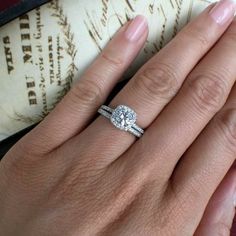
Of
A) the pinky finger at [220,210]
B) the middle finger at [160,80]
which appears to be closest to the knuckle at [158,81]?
the middle finger at [160,80]

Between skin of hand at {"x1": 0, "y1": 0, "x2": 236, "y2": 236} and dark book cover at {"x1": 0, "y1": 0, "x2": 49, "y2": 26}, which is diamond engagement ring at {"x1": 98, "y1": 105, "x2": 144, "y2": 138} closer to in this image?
skin of hand at {"x1": 0, "y1": 0, "x2": 236, "y2": 236}

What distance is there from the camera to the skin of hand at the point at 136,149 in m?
0.43

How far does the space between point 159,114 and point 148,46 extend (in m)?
0.10

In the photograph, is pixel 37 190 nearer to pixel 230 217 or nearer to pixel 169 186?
pixel 169 186

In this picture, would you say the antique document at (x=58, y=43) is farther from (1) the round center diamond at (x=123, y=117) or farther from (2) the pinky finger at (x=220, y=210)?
(2) the pinky finger at (x=220, y=210)

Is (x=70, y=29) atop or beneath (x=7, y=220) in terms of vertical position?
atop

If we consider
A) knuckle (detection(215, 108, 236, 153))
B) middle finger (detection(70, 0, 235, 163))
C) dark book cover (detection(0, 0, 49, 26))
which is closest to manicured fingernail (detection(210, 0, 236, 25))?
middle finger (detection(70, 0, 235, 163))

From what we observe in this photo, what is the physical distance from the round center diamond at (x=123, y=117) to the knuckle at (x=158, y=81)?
4 cm

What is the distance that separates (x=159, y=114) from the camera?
1.53 ft

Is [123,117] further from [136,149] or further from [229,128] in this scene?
[229,128]

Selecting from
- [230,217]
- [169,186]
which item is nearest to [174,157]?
[169,186]

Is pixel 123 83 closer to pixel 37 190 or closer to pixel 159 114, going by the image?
pixel 159 114

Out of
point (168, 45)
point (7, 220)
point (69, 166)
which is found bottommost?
point (7, 220)

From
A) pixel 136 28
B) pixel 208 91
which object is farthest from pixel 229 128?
pixel 136 28
